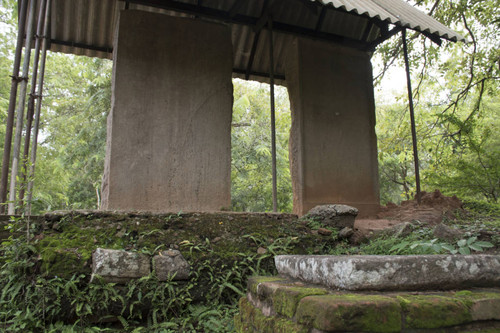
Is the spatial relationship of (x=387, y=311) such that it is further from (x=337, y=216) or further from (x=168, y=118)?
(x=168, y=118)

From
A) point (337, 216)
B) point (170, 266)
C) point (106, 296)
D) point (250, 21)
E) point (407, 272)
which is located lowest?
point (106, 296)

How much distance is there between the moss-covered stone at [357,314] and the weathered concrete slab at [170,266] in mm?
1905

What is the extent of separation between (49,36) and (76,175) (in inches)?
313

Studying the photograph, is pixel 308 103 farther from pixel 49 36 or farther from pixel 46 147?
pixel 46 147

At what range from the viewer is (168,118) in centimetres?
491

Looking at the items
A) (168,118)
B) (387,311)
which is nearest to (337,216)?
(168,118)

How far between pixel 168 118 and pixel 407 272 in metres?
3.87

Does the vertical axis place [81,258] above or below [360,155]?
below

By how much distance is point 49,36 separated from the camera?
19.3 ft

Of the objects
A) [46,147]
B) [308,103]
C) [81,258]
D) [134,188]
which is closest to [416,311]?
[81,258]

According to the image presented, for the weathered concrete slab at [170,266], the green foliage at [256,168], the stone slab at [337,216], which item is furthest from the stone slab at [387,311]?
the green foliage at [256,168]

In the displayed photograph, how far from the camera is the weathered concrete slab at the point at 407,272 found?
174 cm

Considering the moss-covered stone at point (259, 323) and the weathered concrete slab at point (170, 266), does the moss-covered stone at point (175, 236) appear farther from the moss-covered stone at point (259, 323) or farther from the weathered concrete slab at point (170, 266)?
the moss-covered stone at point (259, 323)

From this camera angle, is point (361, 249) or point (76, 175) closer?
point (361, 249)
